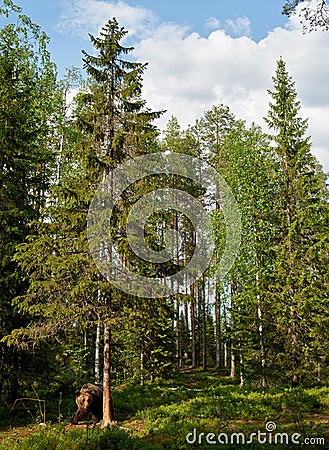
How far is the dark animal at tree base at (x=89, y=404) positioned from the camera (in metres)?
10.5

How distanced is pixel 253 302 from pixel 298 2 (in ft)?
41.5

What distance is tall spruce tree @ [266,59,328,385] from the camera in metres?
15.1

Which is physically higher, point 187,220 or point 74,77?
point 74,77

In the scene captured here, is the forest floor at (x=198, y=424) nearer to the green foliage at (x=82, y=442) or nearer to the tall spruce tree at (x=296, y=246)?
the green foliage at (x=82, y=442)

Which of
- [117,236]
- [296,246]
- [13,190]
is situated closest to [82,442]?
[117,236]

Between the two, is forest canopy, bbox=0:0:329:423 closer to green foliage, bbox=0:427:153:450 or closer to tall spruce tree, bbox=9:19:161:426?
tall spruce tree, bbox=9:19:161:426

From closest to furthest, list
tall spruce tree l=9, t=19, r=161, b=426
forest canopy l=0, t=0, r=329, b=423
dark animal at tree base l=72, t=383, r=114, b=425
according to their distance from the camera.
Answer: tall spruce tree l=9, t=19, r=161, b=426 < forest canopy l=0, t=0, r=329, b=423 < dark animal at tree base l=72, t=383, r=114, b=425

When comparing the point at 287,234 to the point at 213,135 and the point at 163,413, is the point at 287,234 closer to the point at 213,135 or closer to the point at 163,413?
the point at 163,413

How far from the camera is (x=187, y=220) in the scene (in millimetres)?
28438

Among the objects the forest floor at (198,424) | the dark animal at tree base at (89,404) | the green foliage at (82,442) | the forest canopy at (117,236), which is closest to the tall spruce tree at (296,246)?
the forest canopy at (117,236)

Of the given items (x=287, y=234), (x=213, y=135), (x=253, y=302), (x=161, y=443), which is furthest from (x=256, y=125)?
(x=161, y=443)

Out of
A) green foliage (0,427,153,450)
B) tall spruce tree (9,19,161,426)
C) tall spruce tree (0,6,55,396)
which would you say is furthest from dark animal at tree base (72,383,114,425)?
green foliage (0,427,153,450)

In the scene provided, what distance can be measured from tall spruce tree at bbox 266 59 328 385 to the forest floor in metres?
1.77

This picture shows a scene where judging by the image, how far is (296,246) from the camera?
1650 centimetres
